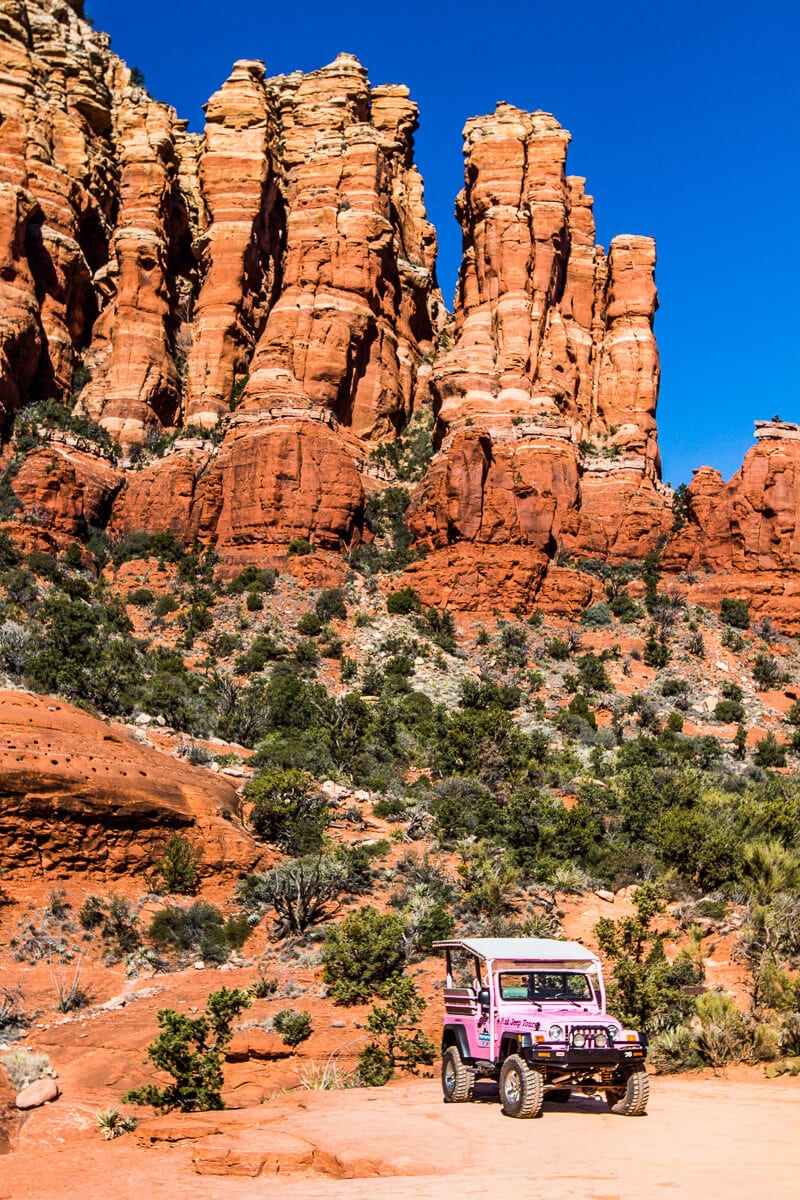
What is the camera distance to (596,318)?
3187 inches

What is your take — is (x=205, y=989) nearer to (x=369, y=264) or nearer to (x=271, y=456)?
(x=271, y=456)

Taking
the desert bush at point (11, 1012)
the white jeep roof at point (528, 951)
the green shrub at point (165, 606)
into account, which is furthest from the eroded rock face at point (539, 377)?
the white jeep roof at point (528, 951)

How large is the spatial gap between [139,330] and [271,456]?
667 inches

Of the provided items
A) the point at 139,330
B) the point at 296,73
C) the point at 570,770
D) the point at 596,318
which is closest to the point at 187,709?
the point at 570,770

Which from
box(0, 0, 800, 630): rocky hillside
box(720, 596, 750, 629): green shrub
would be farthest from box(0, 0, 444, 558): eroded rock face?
box(720, 596, 750, 629): green shrub

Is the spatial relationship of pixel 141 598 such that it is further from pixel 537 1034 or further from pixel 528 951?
pixel 537 1034

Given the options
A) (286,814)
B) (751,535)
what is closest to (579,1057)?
(286,814)

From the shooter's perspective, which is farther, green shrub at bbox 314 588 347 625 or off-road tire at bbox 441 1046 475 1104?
green shrub at bbox 314 588 347 625

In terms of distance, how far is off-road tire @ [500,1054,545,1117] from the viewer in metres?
11.9

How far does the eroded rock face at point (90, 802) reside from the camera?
23844 mm

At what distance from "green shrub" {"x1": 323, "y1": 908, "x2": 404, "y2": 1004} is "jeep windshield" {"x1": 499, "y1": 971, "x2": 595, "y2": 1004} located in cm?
682

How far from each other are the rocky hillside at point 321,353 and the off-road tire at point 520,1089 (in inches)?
1838

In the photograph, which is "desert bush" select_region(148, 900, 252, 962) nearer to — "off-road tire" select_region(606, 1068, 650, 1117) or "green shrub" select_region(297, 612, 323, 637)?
"off-road tire" select_region(606, 1068, 650, 1117)

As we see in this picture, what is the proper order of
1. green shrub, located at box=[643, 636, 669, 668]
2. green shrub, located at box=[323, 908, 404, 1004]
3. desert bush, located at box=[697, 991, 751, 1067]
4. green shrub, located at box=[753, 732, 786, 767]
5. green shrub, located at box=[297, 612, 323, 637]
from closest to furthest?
desert bush, located at box=[697, 991, 751, 1067], green shrub, located at box=[323, 908, 404, 1004], green shrub, located at box=[753, 732, 786, 767], green shrub, located at box=[297, 612, 323, 637], green shrub, located at box=[643, 636, 669, 668]
